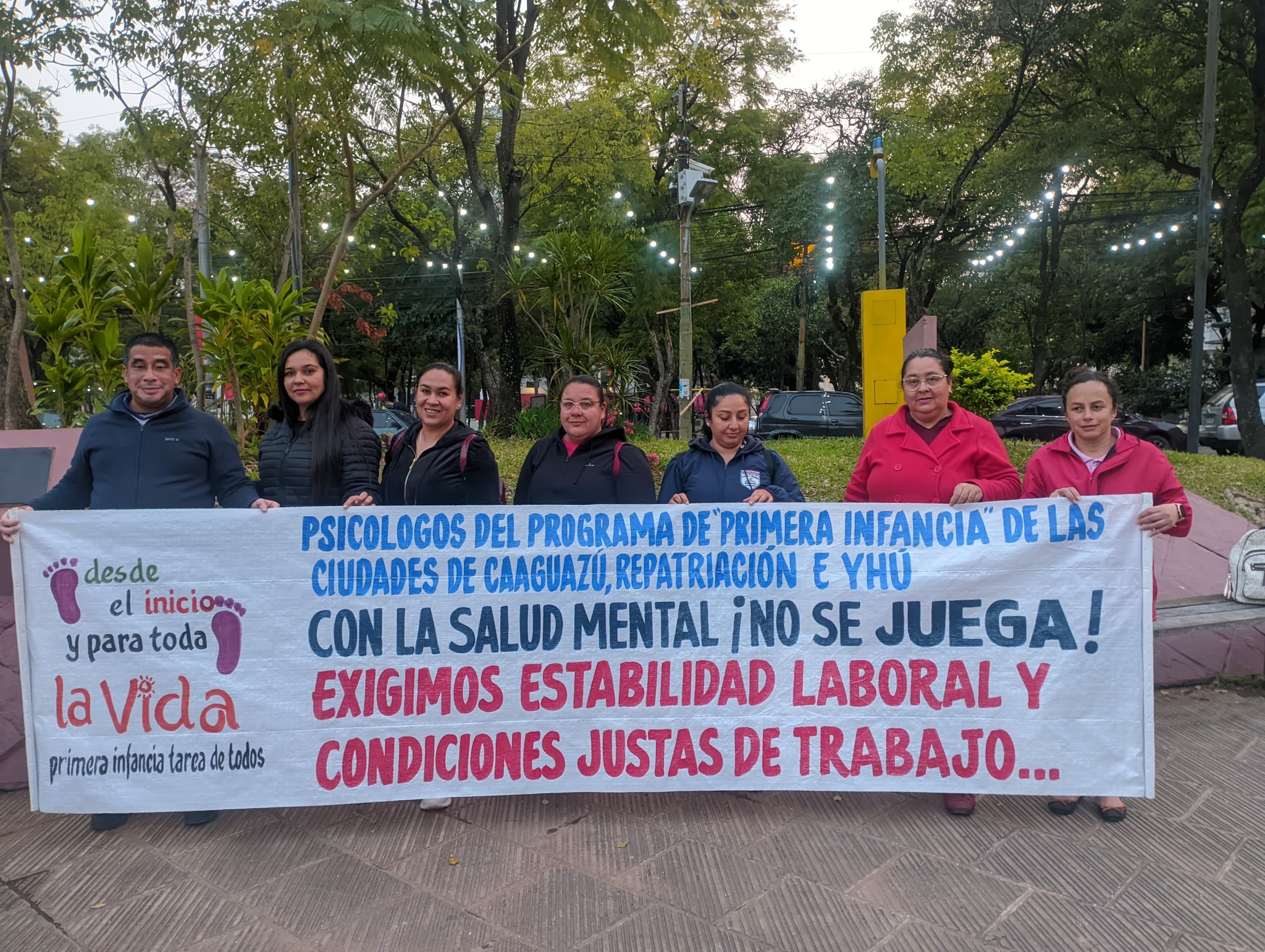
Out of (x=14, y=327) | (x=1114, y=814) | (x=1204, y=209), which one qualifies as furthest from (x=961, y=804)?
(x=1204, y=209)

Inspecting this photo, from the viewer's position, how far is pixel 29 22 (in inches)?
268

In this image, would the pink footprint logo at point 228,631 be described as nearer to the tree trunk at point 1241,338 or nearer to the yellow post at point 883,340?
the yellow post at point 883,340

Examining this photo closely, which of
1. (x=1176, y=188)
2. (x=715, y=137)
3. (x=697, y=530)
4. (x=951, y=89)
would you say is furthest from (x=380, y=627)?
(x=1176, y=188)

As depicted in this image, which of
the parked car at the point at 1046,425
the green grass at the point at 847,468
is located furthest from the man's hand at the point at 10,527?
the parked car at the point at 1046,425

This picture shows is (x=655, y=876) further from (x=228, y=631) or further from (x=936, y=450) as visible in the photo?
(x=936, y=450)

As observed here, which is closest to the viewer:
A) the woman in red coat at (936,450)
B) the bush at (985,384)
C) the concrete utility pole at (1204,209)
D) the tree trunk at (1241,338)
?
the woman in red coat at (936,450)

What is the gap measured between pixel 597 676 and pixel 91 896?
1.73m

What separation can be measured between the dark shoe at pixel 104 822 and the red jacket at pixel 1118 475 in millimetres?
3565

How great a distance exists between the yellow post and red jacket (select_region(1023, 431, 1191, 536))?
347 centimetres

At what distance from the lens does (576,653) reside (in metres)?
3.01

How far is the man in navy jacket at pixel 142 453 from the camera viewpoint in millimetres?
3012

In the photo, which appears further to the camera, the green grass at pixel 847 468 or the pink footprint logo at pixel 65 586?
the green grass at pixel 847 468

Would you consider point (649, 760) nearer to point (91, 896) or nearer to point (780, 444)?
point (91, 896)

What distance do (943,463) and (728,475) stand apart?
823 mm
